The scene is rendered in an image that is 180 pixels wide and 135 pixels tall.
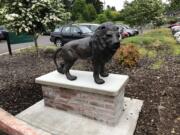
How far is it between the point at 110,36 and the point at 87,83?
91 centimetres

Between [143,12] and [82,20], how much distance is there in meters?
11.2

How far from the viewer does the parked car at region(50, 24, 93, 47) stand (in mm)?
11969

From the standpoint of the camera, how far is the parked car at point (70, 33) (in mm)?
11969

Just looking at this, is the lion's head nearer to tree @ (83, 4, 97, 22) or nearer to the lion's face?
the lion's face

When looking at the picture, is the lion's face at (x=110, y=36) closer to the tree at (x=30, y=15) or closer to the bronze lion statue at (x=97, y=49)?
the bronze lion statue at (x=97, y=49)

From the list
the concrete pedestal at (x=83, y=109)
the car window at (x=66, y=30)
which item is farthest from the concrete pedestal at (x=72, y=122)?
the car window at (x=66, y=30)

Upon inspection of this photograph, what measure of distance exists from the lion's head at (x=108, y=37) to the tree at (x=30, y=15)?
5.25 metres

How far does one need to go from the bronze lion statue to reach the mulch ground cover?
111 cm

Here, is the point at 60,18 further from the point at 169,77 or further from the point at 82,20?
the point at 82,20

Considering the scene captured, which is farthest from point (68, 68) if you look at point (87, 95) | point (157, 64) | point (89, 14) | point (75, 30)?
point (89, 14)

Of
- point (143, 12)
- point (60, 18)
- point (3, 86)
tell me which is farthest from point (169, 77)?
point (143, 12)

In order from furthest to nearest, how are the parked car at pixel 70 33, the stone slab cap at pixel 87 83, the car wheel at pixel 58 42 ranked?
the car wheel at pixel 58 42 < the parked car at pixel 70 33 < the stone slab cap at pixel 87 83

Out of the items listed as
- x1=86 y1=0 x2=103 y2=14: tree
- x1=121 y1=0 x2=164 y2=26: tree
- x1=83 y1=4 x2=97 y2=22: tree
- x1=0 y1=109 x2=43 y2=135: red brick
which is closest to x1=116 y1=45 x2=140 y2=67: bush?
x1=0 y1=109 x2=43 y2=135: red brick

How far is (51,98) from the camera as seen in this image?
3.81 m
